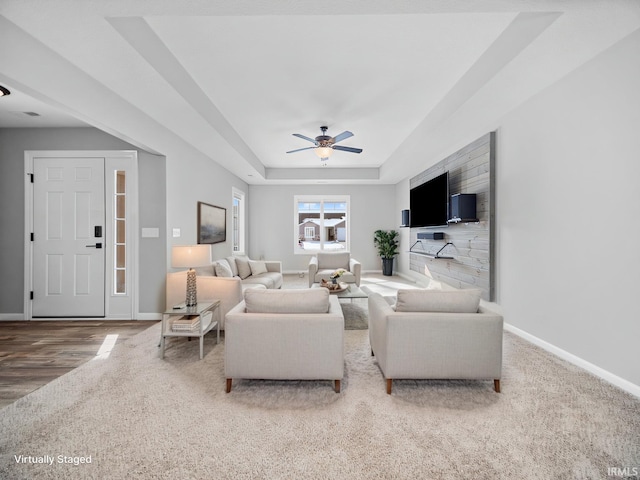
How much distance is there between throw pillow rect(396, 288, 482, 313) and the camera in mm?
2309

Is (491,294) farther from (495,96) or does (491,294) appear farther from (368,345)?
(495,96)

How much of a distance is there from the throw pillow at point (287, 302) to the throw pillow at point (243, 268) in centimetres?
301

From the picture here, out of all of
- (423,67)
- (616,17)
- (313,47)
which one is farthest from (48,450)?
(616,17)

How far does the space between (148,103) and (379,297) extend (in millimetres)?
2940

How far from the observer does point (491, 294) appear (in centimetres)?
401

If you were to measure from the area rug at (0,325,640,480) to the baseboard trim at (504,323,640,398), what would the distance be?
0.08 m

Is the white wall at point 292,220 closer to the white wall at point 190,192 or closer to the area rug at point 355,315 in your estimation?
the white wall at point 190,192

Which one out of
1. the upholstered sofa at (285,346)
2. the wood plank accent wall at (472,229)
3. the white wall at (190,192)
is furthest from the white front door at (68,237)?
the wood plank accent wall at (472,229)

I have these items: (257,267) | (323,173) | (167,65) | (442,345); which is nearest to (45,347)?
(257,267)

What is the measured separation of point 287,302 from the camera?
2.31 meters

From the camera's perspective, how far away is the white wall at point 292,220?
8594 mm

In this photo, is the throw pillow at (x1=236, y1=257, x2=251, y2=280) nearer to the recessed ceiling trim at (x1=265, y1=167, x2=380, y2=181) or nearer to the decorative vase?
the recessed ceiling trim at (x1=265, y1=167, x2=380, y2=181)

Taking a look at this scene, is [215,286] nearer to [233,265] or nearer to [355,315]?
[233,265]

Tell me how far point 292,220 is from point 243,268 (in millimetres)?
3510
